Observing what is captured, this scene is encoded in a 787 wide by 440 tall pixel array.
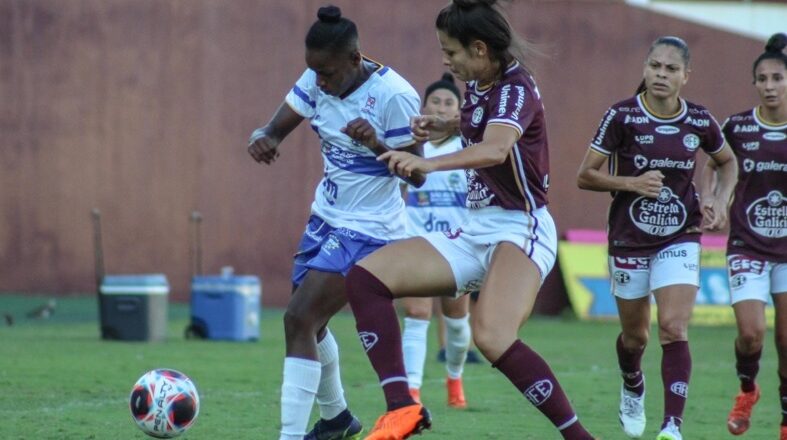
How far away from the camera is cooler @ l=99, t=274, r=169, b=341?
15133 mm

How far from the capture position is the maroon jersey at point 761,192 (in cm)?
856

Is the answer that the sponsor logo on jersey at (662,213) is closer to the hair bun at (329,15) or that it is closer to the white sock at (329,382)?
the white sock at (329,382)

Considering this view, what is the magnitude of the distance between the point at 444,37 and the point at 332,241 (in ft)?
4.13

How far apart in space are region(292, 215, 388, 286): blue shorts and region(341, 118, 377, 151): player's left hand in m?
0.66

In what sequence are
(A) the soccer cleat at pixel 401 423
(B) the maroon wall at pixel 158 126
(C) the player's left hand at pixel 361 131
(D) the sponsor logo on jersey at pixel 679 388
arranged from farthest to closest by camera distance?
1. (B) the maroon wall at pixel 158 126
2. (D) the sponsor logo on jersey at pixel 679 388
3. (C) the player's left hand at pixel 361 131
4. (A) the soccer cleat at pixel 401 423

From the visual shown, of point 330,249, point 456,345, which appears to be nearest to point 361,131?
point 330,249

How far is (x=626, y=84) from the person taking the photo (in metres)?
21.9

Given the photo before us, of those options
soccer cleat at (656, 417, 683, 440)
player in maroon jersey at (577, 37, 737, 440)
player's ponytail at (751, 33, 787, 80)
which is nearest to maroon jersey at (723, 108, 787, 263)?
player's ponytail at (751, 33, 787, 80)

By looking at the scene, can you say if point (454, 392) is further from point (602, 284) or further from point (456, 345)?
point (602, 284)

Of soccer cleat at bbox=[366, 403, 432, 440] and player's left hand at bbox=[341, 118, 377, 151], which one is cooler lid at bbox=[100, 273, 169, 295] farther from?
soccer cleat at bbox=[366, 403, 432, 440]

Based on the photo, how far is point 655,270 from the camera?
7.78 meters

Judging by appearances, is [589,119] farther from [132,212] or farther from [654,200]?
[654,200]

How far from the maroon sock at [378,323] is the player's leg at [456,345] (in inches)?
141

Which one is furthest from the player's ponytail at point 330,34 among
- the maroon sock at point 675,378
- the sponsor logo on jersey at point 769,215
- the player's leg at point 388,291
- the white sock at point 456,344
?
the white sock at point 456,344
